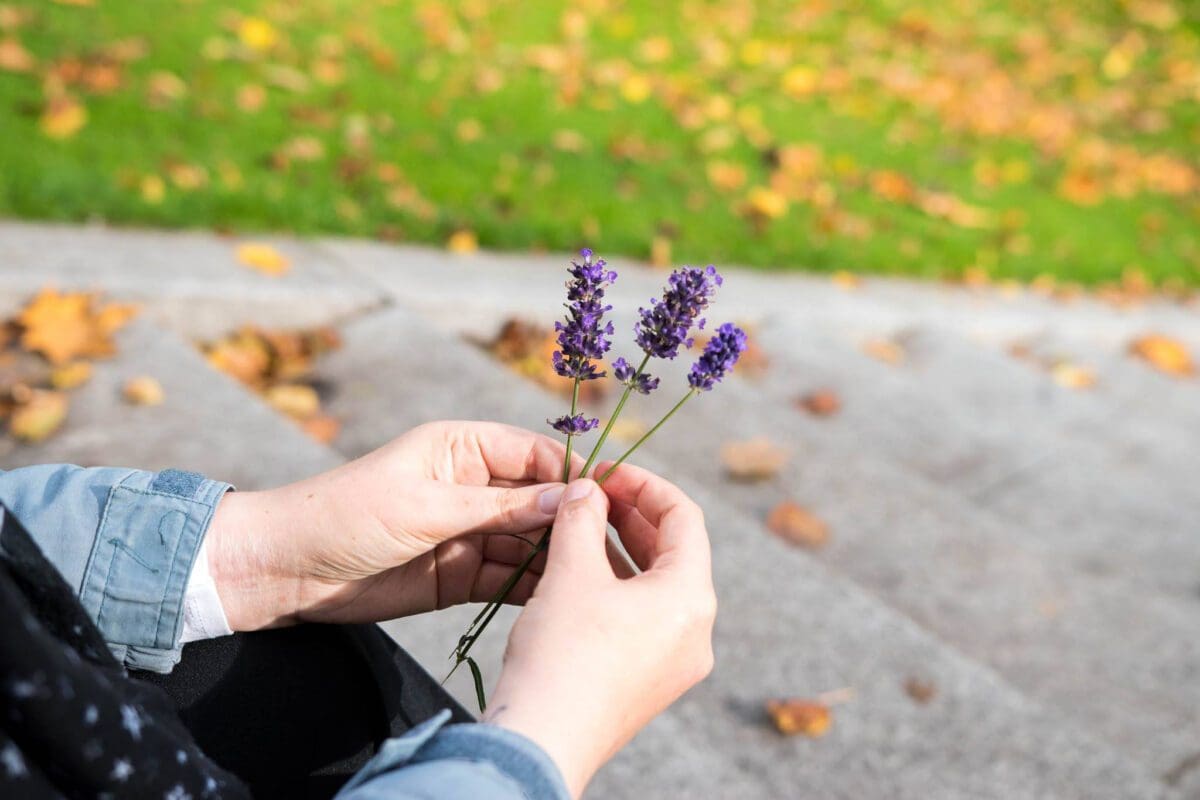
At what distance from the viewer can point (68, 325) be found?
99.4 inches

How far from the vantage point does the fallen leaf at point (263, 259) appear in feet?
10.2

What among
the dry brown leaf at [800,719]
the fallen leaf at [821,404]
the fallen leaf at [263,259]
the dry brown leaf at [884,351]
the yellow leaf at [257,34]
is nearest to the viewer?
the dry brown leaf at [800,719]

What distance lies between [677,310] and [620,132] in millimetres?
3927

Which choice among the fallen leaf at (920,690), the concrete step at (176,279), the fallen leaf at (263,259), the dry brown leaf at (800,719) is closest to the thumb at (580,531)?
the dry brown leaf at (800,719)

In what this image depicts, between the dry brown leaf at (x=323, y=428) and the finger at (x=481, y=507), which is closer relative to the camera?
the finger at (x=481, y=507)

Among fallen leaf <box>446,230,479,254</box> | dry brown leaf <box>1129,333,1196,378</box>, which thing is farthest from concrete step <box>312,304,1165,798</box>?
dry brown leaf <box>1129,333,1196,378</box>

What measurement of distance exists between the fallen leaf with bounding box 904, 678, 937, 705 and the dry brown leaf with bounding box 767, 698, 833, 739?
0.19 m

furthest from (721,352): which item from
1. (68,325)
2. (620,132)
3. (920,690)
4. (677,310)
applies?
(620,132)

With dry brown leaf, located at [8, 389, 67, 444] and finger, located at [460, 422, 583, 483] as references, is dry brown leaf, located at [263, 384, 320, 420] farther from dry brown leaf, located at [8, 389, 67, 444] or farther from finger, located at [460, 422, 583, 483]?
finger, located at [460, 422, 583, 483]

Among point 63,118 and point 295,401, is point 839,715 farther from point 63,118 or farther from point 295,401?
point 63,118

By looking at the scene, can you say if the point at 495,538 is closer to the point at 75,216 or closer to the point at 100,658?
the point at 100,658

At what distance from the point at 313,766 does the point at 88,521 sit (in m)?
0.38

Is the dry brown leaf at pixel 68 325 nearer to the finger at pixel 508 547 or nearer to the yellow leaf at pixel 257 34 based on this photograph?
the finger at pixel 508 547

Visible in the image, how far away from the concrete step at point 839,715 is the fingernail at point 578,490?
2.33 ft
